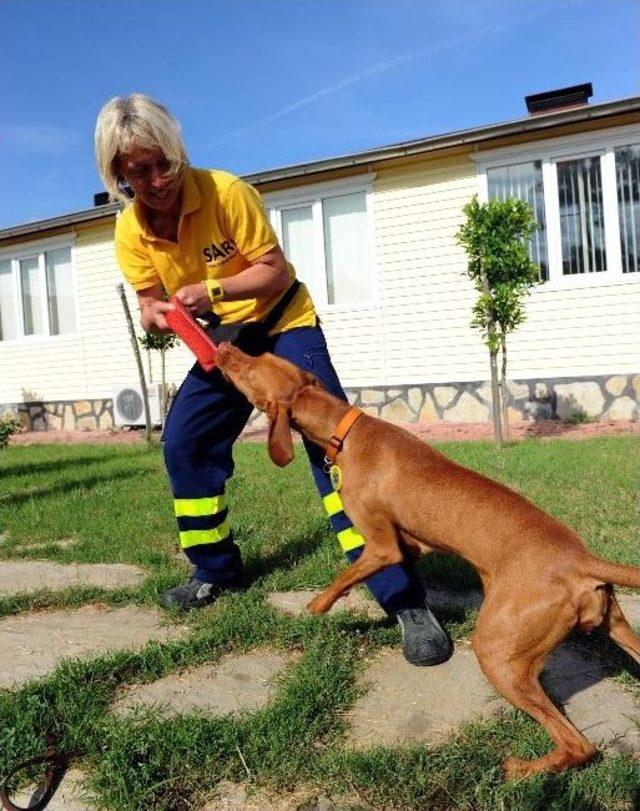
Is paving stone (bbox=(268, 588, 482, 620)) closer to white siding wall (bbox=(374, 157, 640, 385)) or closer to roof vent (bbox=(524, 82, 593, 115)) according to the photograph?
white siding wall (bbox=(374, 157, 640, 385))

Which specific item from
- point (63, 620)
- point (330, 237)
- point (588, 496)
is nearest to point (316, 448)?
point (63, 620)

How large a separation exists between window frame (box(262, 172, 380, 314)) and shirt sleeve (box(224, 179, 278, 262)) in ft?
31.5

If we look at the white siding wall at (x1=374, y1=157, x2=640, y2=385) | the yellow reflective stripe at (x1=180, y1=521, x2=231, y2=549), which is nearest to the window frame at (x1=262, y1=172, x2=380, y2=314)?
the white siding wall at (x1=374, y1=157, x2=640, y2=385)

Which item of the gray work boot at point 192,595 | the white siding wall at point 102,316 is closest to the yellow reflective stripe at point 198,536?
the gray work boot at point 192,595

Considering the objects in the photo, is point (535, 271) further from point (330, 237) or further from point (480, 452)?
point (330, 237)

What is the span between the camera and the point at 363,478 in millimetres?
3230

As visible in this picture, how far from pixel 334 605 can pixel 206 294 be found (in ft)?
5.90

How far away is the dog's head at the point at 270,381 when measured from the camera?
3.39 metres

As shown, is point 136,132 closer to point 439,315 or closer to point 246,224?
point 246,224

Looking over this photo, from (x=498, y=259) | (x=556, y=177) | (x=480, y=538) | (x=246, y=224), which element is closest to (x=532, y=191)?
(x=556, y=177)

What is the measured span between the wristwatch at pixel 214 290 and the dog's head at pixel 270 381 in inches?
9.6

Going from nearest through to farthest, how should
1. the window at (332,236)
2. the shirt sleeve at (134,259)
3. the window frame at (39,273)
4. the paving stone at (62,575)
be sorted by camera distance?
the shirt sleeve at (134,259) < the paving stone at (62,575) < the window at (332,236) < the window frame at (39,273)

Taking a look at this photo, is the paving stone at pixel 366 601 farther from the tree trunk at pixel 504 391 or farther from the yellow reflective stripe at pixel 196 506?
the tree trunk at pixel 504 391

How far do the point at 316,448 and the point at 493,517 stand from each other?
1116 millimetres
